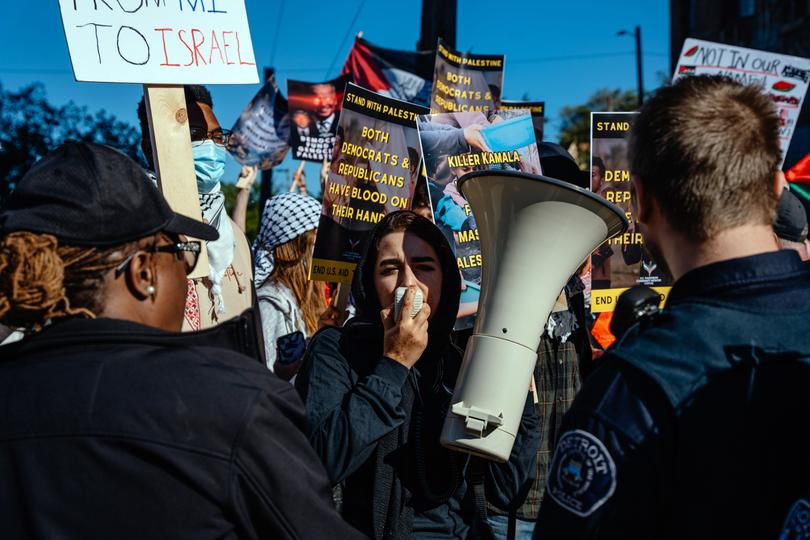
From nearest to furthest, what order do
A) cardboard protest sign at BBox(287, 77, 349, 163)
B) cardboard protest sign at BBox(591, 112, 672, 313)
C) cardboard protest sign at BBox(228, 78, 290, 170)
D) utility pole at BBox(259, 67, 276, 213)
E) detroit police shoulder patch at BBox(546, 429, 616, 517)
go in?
1. detroit police shoulder patch at BBox(546, 429, 616, 517)
2. cardboard protest sign at BBox(591, 112, 672, 313)
3. cardboard protest sign at BBox(287, 77, 349, 163)
4. cardboard protest sign at BBox(228, 78, 290, 170)
5. utility pole at BBox(259, 67, 276, 213)

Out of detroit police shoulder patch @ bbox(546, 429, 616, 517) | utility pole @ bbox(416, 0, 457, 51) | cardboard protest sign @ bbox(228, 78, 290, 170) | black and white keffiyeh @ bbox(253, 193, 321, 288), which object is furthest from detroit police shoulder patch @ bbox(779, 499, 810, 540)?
cardboard protest sign @ bbox(228, 78, 290, 170)

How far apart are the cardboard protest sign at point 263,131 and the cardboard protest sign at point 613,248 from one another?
564cm

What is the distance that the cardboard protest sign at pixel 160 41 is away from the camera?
8.32 feet

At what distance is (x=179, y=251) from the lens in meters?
1.65

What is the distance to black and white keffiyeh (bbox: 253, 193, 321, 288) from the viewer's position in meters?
4.22

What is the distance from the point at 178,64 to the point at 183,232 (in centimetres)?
121

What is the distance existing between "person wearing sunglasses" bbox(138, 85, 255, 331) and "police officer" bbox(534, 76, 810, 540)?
2.08 m

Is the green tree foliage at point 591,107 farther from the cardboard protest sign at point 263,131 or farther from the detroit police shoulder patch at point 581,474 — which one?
the detroit police shoulder patch at point 581,474

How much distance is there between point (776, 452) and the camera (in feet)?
4.26

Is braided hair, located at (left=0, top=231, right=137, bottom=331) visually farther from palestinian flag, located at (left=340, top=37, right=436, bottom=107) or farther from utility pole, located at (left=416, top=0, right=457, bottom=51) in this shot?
palestinian flag, located at (left=340, top=37, right=436, bottom=107)

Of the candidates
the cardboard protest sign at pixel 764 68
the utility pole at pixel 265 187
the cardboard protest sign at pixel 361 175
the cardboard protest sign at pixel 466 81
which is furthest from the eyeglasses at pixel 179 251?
the utility pole at pixel 265 187

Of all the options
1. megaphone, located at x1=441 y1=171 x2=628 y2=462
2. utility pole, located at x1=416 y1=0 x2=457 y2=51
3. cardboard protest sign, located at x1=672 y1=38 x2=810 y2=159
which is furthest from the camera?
utility pole, located at x1=416 y1=0 x2=457 y2=51

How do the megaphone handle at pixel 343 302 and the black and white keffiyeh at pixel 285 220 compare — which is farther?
the black and white keffiyeh at pixel 285 220

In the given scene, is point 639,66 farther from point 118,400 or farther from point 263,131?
point 118,400
